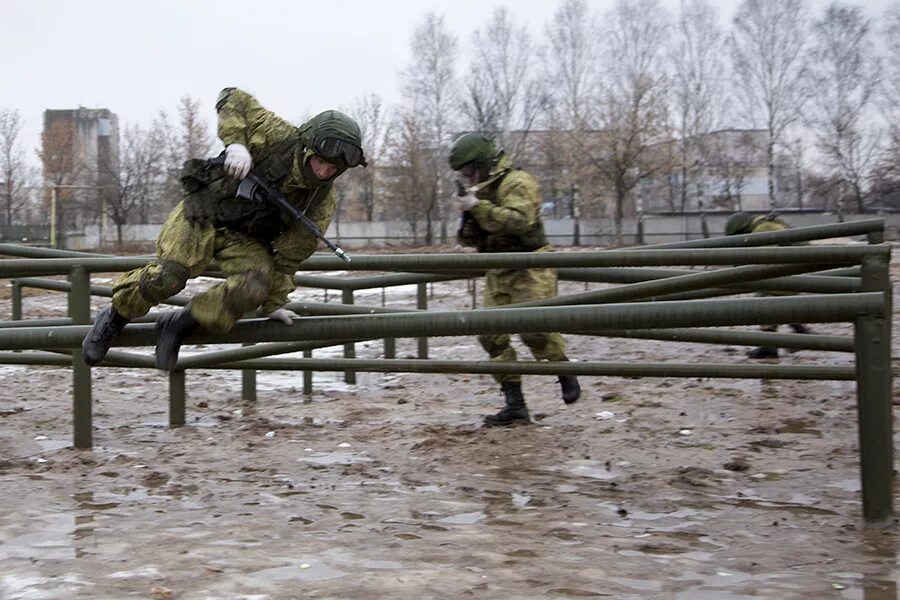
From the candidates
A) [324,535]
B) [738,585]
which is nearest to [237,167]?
[324,535]

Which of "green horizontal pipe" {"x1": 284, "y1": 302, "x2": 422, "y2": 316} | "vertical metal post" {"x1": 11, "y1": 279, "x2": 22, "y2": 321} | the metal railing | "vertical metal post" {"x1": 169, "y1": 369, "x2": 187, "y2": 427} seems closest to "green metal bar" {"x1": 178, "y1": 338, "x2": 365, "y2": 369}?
the metal railing

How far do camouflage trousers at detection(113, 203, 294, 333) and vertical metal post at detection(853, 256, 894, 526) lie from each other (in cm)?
209

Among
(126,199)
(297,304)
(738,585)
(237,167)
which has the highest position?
(126,199)

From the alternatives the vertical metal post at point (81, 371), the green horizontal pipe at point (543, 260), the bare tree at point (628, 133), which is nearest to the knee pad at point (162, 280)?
the green horizontal pipe at point (543, 260)

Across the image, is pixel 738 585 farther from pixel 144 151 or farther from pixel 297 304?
pixel 144 151

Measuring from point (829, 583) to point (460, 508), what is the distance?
148 cm

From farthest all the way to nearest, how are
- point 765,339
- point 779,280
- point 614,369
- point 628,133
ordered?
1. point 628,133
2. point 765,339
3. point 779,280
4. point 614,369

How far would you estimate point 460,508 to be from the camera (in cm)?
411

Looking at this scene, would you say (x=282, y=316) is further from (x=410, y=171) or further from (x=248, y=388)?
(x=410, y=171)

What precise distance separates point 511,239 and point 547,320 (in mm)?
2535

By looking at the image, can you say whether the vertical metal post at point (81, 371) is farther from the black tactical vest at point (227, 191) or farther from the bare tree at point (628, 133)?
the bare tree at point (628, 133)

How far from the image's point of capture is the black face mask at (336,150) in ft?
12.1

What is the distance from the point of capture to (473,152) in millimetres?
5945

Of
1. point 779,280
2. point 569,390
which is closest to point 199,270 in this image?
point 569,390
